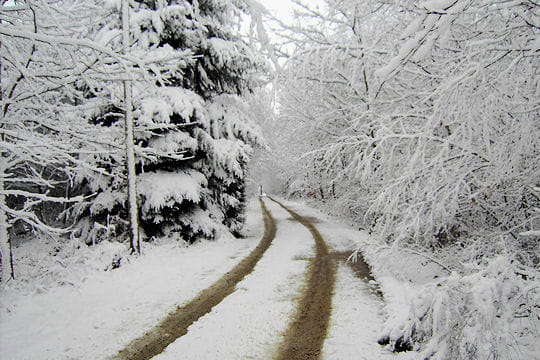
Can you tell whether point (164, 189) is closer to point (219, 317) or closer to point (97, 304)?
point (97, 304)

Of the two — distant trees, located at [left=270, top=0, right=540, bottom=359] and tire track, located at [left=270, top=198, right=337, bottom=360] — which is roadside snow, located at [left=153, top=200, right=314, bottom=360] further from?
distant trees, located at [left=270, top=0, right=540, bottom=359]

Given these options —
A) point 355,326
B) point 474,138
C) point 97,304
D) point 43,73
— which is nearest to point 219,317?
point 355,326

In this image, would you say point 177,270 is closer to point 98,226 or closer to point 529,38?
point 98,226

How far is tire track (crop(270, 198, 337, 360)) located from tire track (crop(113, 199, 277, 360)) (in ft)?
5.52

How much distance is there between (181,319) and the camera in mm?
5633

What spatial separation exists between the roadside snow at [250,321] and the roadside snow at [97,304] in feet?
3.05

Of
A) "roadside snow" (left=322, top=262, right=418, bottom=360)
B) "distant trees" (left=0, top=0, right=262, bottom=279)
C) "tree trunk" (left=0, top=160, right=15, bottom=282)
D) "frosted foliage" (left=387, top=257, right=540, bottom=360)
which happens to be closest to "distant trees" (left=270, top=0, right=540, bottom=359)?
"frosted foliage" (left=387, top=257, right=540, bottom=360)

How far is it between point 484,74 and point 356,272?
6225 mm

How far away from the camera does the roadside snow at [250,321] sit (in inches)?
177

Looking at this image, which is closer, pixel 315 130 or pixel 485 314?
pixel 485 314

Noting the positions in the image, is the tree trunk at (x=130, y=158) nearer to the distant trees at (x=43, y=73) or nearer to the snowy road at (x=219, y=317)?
the snowy road at (x=219, y=317)

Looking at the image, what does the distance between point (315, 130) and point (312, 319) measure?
40.0 ft

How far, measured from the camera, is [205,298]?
668cm

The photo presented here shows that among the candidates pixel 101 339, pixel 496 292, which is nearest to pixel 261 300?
pixel 101 339
